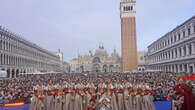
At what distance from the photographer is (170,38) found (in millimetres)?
46000

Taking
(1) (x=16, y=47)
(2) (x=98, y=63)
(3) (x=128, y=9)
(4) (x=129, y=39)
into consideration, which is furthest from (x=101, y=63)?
(1) (x=16, y=47)

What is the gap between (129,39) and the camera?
6141 centimetres

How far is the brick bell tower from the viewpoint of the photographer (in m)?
61.0

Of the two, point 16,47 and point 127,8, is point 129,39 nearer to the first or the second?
point 127,8

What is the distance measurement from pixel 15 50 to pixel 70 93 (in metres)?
45.4

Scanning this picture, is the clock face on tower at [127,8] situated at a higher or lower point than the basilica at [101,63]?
higher

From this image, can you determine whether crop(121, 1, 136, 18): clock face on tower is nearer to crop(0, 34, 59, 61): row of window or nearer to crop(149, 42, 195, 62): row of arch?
crop(149, 42, 195, 62): row of arch

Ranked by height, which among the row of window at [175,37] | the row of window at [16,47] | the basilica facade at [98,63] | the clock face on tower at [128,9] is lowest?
the basilica facade at [98,63]

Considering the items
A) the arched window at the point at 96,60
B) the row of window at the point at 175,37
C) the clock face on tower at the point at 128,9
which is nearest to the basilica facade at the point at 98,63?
the arched window at the point at 96,60

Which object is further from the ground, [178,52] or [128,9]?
[128,9]

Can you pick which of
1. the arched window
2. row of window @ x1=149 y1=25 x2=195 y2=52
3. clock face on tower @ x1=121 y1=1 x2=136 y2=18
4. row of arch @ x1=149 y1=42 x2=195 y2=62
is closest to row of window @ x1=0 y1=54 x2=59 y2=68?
the arched window

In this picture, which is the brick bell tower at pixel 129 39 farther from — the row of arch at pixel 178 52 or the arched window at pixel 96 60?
the arched window at pixel 96 60

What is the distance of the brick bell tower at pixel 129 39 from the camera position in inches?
2402

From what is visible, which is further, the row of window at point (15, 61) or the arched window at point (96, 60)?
the arched window at point (96, 60)
